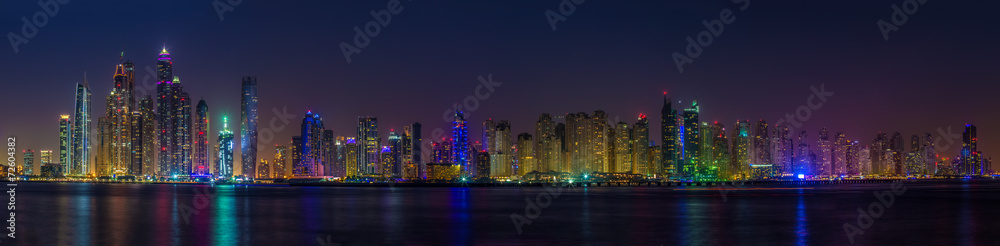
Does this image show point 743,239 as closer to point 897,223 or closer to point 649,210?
point 897,223

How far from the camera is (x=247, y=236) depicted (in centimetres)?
5688

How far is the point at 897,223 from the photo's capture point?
68.0 meters

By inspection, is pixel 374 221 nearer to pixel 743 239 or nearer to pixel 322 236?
pixel 322 236

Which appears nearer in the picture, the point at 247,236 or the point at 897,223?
the point at 247,236

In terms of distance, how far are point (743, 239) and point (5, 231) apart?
49.9 meters

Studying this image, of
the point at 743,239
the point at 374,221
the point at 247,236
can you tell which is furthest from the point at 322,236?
the point at 743,239

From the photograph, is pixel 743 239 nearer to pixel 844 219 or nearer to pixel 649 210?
pixel 844 219

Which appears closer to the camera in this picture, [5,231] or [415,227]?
[5,231]

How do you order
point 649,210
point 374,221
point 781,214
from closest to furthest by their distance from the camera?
point 374,221, point 781,214, point 649,210

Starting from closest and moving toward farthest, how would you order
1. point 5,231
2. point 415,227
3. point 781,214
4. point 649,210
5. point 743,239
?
point 743,239 < point 5,231 < point 415,227 < point 781,214 < point 649,210

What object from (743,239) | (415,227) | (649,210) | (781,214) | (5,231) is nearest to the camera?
(743,239)

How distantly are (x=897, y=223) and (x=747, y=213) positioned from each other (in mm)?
16913

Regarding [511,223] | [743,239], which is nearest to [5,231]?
[511,223]

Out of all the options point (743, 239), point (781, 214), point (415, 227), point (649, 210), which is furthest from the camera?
point (649, 210)
